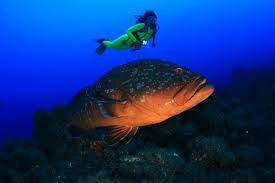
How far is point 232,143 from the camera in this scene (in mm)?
7324

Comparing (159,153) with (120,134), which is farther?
(159,153)

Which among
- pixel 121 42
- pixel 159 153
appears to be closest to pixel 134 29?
pixel 121 42

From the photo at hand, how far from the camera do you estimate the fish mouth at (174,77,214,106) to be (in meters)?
3.70

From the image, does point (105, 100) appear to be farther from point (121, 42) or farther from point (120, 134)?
point (121, 42)

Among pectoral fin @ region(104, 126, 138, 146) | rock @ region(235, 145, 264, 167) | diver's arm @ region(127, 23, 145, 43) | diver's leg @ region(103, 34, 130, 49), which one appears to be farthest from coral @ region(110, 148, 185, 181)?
diver's leg @ region(103, 34, 130, 49)

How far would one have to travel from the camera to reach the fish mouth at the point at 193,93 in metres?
3.70

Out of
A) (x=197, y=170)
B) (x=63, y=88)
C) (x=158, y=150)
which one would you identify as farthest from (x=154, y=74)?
(x=63, y=88)

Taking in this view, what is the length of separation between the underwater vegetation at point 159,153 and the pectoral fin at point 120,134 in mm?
832

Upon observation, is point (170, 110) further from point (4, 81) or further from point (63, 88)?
point (4, 81)

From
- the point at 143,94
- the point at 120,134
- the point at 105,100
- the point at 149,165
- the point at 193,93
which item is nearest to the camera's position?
the point at 193,93

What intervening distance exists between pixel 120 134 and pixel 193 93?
129 cm

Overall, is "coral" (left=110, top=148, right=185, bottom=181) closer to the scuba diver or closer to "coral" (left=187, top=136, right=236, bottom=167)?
"coral" (left=187, top=136, right=236, bottom=167)

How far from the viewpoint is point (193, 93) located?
3.71 meters

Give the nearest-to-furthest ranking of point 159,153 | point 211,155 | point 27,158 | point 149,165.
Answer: point 149,165, point 159,153, point 211,155, point 27,158
